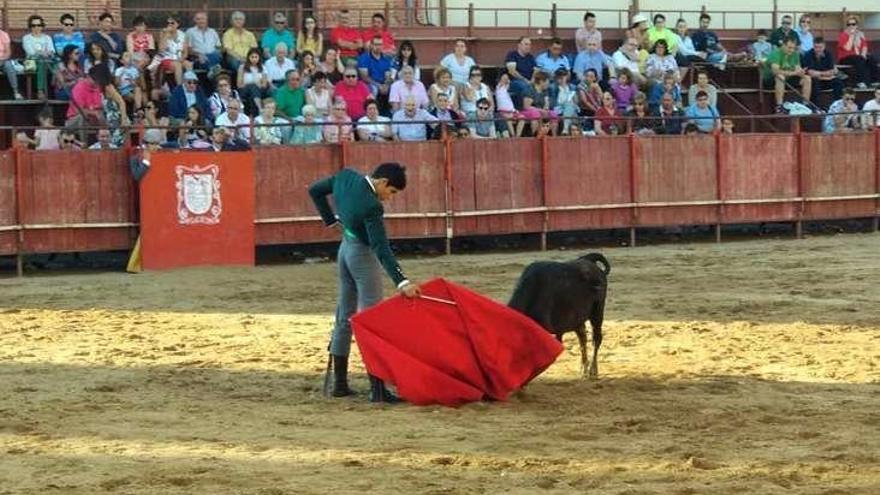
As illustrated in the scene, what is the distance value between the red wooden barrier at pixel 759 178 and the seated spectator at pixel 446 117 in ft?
13.5

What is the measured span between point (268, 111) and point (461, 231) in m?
3.03

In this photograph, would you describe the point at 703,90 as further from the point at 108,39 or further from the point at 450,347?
the point at 450,347

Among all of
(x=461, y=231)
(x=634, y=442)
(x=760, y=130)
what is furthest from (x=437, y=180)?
(x=634, y=442)

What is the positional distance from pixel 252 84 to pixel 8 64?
10.1 feet

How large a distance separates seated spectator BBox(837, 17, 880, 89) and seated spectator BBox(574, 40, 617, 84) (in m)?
5.28

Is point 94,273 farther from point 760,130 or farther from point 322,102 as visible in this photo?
point 760,130

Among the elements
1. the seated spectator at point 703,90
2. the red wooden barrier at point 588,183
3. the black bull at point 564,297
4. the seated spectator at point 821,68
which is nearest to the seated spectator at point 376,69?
the red wooden barrier at point 588,183

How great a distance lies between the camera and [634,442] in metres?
8.14

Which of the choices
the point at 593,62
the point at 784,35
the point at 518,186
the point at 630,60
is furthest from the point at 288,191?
the point at 784,35

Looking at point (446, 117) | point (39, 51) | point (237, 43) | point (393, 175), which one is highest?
point (237, 43)

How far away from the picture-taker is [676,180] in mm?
21469

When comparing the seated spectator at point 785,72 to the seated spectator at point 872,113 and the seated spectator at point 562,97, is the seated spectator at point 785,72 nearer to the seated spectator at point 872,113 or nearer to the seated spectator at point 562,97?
the seated spectator at point 872,113

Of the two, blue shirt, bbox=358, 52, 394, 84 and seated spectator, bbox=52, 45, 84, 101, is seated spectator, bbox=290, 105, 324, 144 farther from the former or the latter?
seated spectator, bbox=52, 45, 84, 101

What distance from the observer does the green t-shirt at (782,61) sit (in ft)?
81.5
